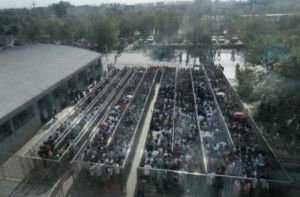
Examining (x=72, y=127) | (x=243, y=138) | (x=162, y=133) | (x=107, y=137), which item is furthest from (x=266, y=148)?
(x=72, y=127)

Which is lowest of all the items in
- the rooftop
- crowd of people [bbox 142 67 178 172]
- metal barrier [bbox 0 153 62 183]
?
metal barrier [bbox 0 153 62 183]

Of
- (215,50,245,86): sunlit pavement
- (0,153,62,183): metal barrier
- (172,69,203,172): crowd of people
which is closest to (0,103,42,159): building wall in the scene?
(0,153,62,183): metal barrier

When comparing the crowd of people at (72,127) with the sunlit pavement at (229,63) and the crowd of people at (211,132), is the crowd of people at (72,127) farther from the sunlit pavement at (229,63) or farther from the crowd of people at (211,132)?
the sunlit pavement at (229,63)

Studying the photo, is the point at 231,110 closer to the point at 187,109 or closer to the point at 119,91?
the point at 187,109

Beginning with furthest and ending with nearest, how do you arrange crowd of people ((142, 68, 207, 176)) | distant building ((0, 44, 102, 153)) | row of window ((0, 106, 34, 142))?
distant building ((0, 44, 102, 153)) → row of window ((0, 106, 34, 142)) → crowd of people ((142, 68, 207, 176))

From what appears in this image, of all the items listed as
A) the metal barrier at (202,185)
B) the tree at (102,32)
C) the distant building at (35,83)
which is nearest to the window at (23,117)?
the distant building at (35,83)

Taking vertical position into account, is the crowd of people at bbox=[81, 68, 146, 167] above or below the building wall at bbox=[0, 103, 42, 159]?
above

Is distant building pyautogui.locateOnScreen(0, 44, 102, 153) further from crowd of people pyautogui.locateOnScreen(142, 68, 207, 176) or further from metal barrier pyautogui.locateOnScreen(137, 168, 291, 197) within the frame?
metal barrier pyautogui.locateOnScreen(137, 168, 291, 197)

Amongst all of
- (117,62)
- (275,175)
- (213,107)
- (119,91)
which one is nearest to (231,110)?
(213,107)

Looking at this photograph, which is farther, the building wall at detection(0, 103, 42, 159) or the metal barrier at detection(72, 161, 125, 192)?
the building wall at detection(0, 103, 42, 159)
